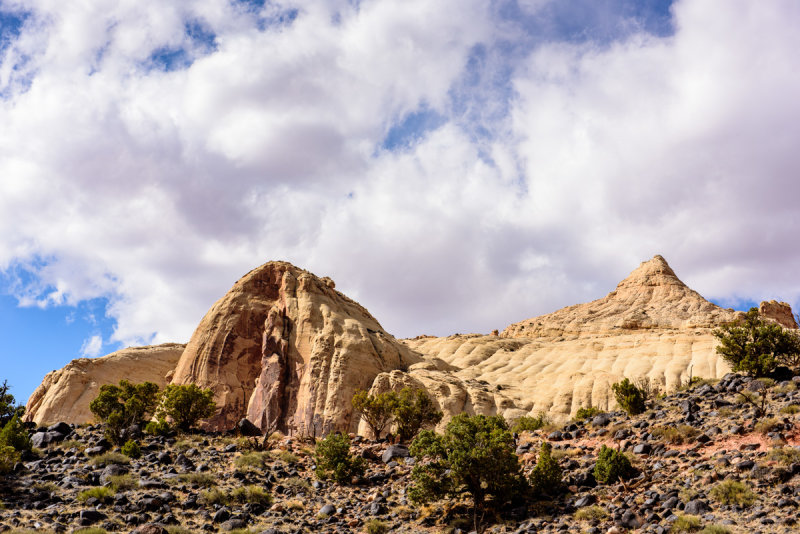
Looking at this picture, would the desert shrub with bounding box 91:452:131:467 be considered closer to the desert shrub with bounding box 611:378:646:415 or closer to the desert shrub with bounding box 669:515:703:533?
the desert shrub with bounding box 669:515:703:533

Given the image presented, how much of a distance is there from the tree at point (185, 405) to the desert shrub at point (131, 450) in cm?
786

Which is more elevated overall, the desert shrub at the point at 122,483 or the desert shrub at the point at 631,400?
the desert shrub at the point at 631,400

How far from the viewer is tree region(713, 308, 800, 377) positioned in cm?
3275

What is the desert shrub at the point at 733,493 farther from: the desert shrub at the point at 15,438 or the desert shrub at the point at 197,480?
the desert shrub at the point at 15,438

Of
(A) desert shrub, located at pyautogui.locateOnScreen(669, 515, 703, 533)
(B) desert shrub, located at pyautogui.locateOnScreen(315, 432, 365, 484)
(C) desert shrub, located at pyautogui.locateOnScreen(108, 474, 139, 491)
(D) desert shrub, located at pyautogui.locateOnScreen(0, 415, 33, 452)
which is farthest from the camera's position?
(B) desert shrub, located at pyautogui.locateOnScreen(315, 432, 365, 484)

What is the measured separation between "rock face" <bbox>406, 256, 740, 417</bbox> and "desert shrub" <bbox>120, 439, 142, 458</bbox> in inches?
1252

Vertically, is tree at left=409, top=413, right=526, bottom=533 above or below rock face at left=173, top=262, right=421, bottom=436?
below

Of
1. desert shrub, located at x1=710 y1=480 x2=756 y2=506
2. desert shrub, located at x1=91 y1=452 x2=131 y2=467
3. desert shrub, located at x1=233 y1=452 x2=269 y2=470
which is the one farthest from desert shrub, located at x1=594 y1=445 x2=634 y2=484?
desert shrub, located at x1=91 y1=452 x2=131 y2=467

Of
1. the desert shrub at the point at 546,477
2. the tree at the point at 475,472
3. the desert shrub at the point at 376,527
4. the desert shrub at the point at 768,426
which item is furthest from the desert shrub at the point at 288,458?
the desert shrub at the point at 768,426

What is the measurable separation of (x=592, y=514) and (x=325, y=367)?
32930 mm

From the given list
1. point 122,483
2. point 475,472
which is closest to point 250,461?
point 122,483

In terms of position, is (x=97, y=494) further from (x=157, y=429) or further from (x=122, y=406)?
(x=122, y=406)

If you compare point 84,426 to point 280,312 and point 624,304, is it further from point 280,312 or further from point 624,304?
point 624,304

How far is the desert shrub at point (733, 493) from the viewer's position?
867 inches
